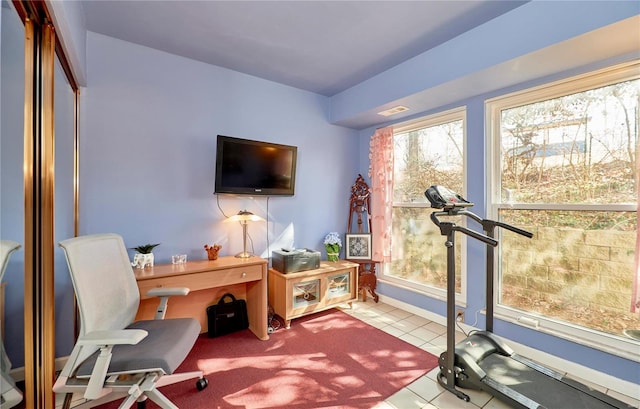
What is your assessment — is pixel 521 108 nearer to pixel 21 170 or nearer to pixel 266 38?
pixel 266 38

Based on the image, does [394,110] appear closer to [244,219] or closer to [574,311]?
[244,219]

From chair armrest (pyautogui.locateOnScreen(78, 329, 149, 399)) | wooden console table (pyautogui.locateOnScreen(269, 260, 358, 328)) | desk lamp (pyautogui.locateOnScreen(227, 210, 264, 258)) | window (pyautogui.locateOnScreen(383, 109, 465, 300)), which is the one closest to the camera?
chair armrest (pyautogui.locateOnScreen(78, 329, 149, 399))

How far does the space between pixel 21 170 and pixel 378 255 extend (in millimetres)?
3086

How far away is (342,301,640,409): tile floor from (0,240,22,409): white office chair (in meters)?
1.74

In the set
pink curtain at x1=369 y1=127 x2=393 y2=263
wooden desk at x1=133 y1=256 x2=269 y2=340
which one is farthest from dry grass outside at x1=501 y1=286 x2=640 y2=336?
wooden desk at x1=133 y1=256 x2=269 y2=340

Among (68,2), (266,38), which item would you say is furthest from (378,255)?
(68,2)

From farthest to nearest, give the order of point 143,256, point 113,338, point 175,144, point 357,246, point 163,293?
1. point 357,246
2. point 175,144
3. point 143,256
4. point 163,293
5. point 113,338

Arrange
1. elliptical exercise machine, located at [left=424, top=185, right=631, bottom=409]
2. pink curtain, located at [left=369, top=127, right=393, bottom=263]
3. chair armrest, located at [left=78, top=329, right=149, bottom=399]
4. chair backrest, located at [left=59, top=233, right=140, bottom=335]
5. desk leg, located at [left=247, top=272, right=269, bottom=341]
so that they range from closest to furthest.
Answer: chair armrest, located at [left=78, top=329, right=149, bottom=399], chair backrest, located at [left=59, top=233, right=140, bottom=335], elliptical exercise machine, located at [left=424, top=185, right=631, bottom=409], desk leg, located at [left=247, top=272, right=269, bottom=341], pink curtain, located at [left=369, top=127, right=393, bottom=263]

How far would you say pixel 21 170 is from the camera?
1196mm

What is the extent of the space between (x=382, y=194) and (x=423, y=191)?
469mm

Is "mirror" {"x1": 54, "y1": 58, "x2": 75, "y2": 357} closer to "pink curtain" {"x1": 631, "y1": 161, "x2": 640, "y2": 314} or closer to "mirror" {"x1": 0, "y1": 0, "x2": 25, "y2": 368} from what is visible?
"mirror" {"x1": 0, "y1": 0, "x2": 25, "y2": 368}

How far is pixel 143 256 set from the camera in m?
2.27

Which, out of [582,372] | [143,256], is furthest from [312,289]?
[582,372]

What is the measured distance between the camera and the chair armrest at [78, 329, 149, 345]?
4.19 feet
